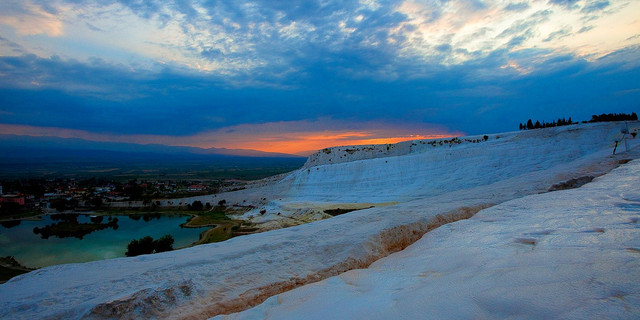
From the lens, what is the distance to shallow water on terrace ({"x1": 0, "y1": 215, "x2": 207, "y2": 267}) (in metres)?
20.5

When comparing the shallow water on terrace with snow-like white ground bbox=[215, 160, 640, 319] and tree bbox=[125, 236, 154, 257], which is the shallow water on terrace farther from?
snow-like white ground bbox=[215, 160, 640, 319]

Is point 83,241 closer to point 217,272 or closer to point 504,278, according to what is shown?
point 217,272

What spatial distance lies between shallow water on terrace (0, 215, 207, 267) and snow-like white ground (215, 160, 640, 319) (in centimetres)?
2211

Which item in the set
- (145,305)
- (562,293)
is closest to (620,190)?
(562,293)

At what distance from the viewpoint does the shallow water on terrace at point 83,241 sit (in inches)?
809

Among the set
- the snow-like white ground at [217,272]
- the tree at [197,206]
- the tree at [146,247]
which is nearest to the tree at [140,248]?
the tree at [146,247]

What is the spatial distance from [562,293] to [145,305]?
373cm

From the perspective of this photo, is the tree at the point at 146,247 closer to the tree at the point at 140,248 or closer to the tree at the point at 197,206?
the tree at the point at 140,248

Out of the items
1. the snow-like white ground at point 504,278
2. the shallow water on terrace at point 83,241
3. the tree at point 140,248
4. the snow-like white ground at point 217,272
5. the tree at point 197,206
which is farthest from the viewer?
the tree at point 197,206

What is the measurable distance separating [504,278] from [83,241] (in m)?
32.6

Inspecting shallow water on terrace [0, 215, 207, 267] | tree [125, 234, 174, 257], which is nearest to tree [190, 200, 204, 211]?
shallow water on terrace [0, 215, 207, 267]

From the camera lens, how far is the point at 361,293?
3.02 m

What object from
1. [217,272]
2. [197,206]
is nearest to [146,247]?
[217,272]

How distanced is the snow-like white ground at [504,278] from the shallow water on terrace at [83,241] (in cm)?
2211
